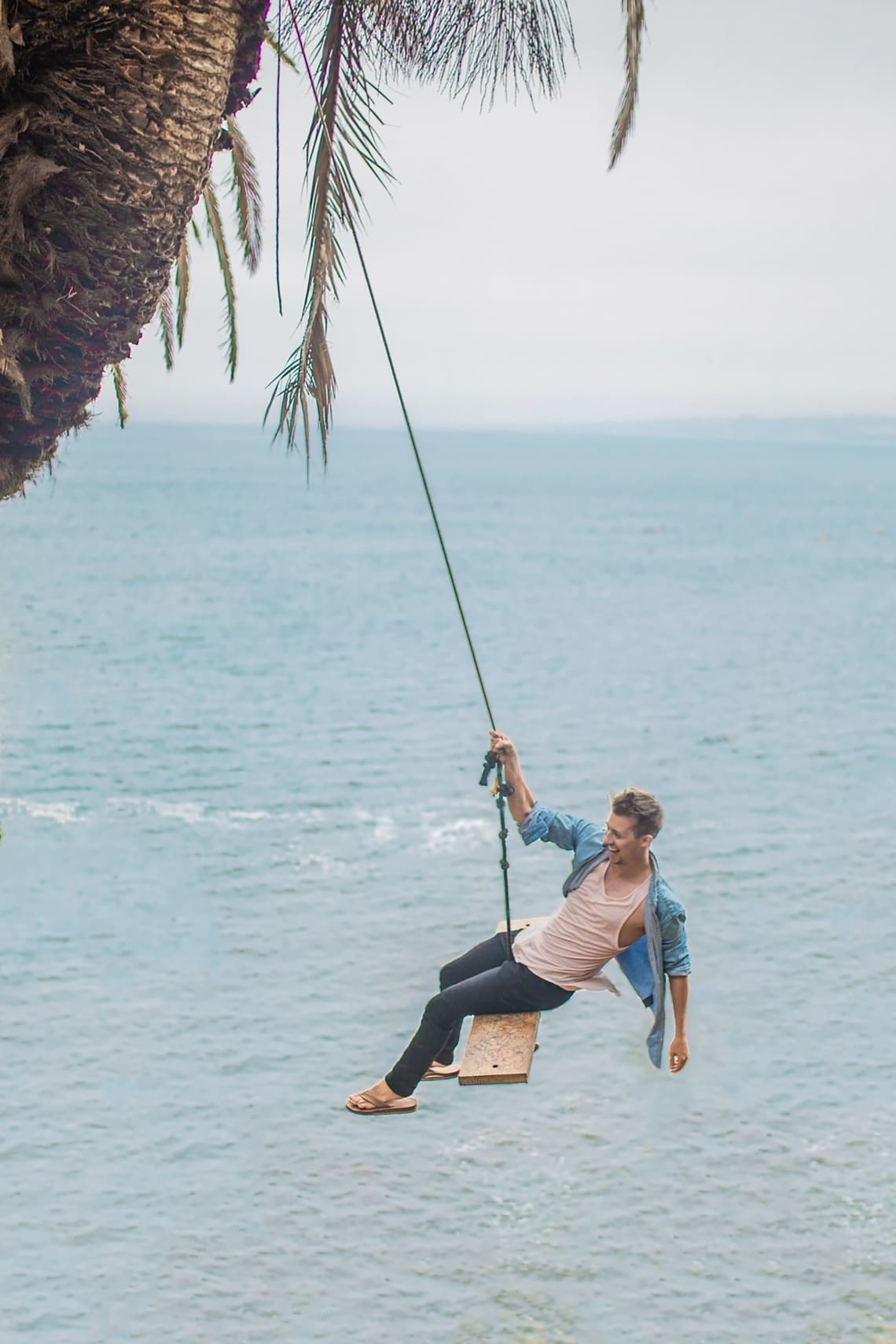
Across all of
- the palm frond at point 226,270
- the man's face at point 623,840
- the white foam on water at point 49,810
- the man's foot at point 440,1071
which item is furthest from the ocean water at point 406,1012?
the man's face at point 623,840

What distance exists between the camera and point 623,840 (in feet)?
24.1

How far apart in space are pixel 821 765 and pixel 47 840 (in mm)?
29973

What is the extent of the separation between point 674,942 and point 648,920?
220mm

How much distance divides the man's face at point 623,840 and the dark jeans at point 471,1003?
969 millimetres

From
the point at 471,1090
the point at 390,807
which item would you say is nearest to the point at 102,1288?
the point at 471,1090

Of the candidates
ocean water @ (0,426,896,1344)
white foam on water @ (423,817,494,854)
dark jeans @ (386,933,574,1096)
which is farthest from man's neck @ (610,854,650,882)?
white foam on water @ (423,817,494,854)

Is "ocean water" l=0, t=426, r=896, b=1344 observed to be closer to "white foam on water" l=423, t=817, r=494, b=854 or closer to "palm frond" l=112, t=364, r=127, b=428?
"white foam on water" l=423, t=817, r=494, b=854

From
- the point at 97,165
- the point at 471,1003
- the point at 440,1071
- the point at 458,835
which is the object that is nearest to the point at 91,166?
the point at 97,165

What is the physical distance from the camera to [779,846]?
54906 mm

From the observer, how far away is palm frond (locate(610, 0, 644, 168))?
287 inches

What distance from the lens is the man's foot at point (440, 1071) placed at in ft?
27.5

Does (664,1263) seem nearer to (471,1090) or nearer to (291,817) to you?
(471,1090)

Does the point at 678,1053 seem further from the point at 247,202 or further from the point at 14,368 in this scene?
the point at 247,202

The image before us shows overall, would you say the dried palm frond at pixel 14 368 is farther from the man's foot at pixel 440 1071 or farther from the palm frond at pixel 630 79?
the man's foot at pixel 440 1071
